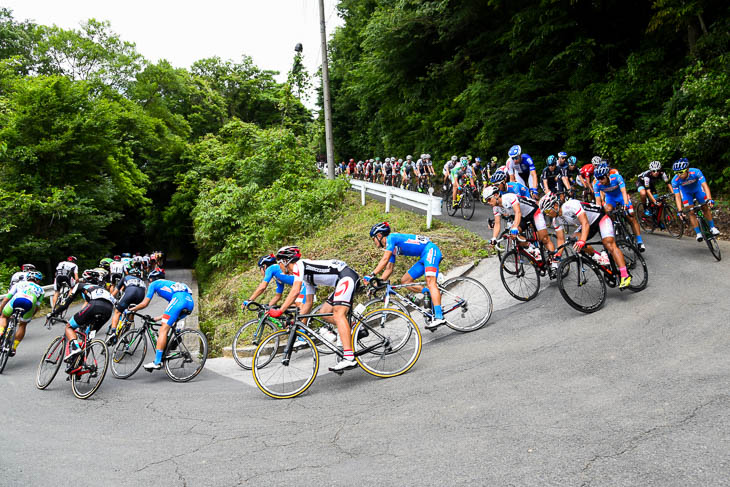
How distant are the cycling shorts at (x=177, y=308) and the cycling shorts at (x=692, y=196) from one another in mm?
9899

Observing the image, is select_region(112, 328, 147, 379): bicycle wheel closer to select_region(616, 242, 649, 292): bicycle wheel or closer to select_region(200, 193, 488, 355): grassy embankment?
select_region(200, 193, 488, 355): grassy embankment

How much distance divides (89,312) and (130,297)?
94cm

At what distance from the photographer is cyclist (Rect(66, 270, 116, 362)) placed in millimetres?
8401

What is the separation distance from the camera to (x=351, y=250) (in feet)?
43.4

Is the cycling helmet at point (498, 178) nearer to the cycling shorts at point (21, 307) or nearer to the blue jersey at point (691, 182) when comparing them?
the blue jersey at point (691, 182)

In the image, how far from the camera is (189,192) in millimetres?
43531

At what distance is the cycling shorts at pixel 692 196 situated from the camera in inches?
393

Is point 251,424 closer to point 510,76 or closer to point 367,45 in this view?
point 510,76

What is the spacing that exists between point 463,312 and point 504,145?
17.8 m

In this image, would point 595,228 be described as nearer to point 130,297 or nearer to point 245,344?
point 245,344

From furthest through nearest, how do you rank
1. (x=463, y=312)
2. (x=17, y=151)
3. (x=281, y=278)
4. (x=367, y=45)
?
(x=367, y=45), (x=17, y=151), (x=281, y=278), (x=463, y=312)

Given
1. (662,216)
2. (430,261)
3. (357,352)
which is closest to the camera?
(357,352)

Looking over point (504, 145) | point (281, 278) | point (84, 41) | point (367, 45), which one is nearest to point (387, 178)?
point (504, 145)

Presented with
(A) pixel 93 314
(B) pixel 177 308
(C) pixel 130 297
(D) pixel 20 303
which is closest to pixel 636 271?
(B) pixel 177 308
